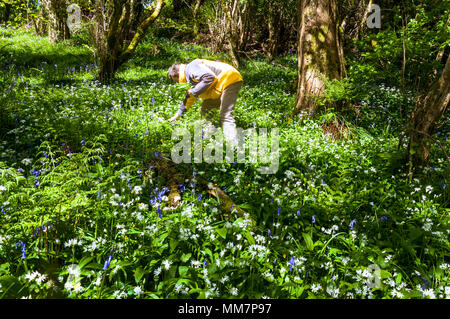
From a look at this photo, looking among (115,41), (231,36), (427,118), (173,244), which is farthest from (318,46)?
(231,36)

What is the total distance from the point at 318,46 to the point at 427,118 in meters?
2.93

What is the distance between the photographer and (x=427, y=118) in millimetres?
3957

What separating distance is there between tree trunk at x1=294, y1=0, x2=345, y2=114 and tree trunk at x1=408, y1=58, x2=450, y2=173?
224cm

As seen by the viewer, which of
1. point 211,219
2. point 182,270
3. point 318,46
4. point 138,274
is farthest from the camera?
point 318,46

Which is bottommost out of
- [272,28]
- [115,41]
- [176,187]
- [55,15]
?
[176,187]

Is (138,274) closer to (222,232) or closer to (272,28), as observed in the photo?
(222,232)

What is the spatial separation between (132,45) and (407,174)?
27.8 ft

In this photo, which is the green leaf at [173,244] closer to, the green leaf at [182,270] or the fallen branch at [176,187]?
the green leaf at [182,270]

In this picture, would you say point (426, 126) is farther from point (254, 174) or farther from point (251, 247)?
point (251, 247)

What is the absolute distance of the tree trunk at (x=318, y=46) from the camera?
5953mm

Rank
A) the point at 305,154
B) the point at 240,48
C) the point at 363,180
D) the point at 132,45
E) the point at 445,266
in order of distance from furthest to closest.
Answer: the point at 240,48 → the point at 132,45 → the point at 305,154 → the point at 363,180 → the point at 445,266

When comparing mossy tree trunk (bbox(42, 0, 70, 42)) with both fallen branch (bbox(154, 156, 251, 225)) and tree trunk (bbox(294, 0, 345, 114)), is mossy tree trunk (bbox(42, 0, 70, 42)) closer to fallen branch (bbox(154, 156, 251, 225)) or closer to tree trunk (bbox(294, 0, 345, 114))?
tree trunk (bbox(294, 0, 345, 114))

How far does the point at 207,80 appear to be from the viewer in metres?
4.71
